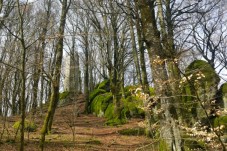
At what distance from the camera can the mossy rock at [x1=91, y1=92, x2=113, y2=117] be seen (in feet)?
71.9

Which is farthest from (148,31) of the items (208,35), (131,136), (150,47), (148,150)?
(208,35)

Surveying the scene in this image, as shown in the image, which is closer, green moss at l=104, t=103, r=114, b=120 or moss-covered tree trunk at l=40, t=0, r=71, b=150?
moss-covered tree trunk at l=40, t=0, r=71, b=150

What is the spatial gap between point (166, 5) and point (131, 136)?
253 inches

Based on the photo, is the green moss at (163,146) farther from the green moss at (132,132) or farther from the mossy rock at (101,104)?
the mossy rock at (101,104)

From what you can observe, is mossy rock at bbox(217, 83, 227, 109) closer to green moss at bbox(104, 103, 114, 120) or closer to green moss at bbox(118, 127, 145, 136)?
green moss at bbox(118, 127, 145, 136)

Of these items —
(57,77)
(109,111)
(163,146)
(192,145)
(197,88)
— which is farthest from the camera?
(109,111)

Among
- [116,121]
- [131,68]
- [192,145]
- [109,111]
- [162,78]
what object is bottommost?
[192,145]

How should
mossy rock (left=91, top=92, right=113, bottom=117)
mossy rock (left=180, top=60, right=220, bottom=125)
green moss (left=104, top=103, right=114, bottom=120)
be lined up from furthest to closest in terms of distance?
mossy rock (left=91, top=92, right=113, bottom=117)
green moss (left=104, top=103, right=114, bottom=120)
mossy rock (left=180, top=60, right=220, bottom=125)

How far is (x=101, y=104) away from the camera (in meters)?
22.5

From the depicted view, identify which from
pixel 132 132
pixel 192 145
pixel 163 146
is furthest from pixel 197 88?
pixel 132 132

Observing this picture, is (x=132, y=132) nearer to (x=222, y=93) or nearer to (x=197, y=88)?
(x=222, y=93)

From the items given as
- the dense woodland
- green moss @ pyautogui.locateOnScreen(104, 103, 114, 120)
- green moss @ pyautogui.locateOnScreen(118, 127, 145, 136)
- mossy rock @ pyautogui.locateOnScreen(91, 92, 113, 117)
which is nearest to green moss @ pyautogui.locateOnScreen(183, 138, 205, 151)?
the dense woodland

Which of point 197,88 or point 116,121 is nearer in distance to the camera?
point 197,88

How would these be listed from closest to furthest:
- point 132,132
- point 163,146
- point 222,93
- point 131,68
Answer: point 163,146 → point 222,93 → point 132,132 → point 131,68
